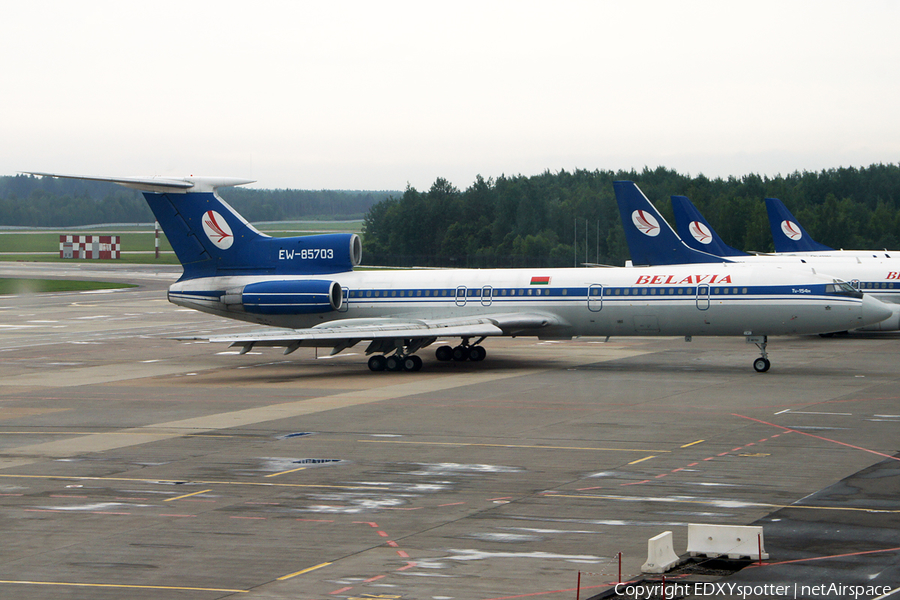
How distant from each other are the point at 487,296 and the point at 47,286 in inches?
2509

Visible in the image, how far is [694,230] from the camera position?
64125 millimetres

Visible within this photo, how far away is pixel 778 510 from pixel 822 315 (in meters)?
21.0

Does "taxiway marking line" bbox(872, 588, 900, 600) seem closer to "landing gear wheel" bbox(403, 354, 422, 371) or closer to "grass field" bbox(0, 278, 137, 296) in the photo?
"landing gear wheel" bbox(403, 354, 422, 371)

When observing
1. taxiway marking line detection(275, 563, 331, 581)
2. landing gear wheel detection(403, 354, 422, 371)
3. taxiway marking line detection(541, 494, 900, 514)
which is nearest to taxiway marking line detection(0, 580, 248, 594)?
taxiway marking line detection(275, 563, 331, 581)

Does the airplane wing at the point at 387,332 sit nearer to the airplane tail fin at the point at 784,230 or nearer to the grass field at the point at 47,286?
the airplane tail fin at the point at 784,230

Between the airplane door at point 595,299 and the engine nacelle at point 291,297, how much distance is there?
32.3ft

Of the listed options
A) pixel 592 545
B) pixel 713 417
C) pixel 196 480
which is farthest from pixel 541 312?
pixel 592 545

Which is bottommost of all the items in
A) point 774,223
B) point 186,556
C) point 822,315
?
point 186,556

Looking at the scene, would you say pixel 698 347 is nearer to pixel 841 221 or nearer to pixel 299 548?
pixel 299 548

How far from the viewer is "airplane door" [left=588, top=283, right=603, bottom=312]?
3862 centimetres

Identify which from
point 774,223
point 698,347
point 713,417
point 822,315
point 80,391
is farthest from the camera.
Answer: point 774,223

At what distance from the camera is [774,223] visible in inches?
2768

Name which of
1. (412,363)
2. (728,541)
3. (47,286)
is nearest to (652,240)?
(412,363)

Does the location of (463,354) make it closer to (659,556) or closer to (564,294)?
(564,294)
